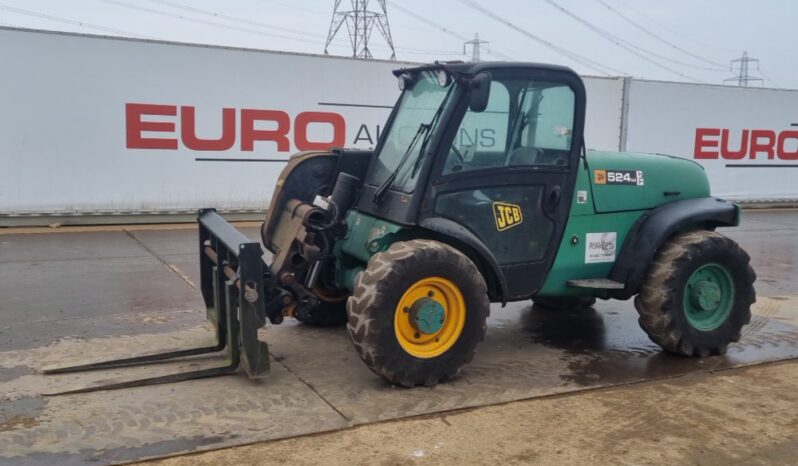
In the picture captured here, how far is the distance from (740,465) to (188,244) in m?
8.01

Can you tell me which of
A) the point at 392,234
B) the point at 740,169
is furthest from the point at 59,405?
the point at 740,169

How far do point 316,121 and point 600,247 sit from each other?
26.1ft

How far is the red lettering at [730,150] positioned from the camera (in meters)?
16.2

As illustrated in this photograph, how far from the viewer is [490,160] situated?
504 cm

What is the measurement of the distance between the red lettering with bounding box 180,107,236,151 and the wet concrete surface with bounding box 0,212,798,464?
12.0ft

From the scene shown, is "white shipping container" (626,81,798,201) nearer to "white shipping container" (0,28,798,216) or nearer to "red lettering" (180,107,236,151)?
"white shipping container" (0,28,798,216)

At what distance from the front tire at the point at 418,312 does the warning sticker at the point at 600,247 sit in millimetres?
1136

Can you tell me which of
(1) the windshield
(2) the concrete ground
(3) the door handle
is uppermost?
(1) the windshield

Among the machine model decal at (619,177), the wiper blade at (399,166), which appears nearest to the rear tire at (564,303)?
the machine model decal at (619,177)

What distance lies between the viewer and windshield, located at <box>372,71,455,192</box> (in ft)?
16.3

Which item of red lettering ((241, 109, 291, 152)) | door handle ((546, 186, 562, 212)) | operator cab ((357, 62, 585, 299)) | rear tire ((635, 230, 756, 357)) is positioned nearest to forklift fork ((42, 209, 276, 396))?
operator cab ((357, 62, 585, 299))

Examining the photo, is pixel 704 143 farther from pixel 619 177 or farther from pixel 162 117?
pixel 619 177

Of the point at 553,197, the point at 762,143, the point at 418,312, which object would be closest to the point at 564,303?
the point at 553,197

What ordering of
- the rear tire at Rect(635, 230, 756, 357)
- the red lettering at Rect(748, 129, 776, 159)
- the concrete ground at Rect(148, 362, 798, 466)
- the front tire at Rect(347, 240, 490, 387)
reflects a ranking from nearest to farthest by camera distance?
the concrete ground at Rect(148, 362, 798, 466) → the front tire at Rect(347, 240, 490, 387) → the rear tire at Rect(635, 230, 756, 357) → the red lettering at Rect(748, 129, 776, 159)
